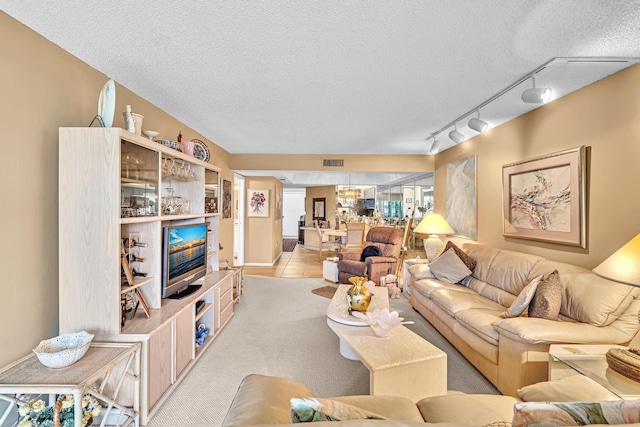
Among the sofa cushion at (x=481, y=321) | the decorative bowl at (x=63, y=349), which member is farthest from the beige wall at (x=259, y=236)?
the decorative bowl at (x=63, y=349)

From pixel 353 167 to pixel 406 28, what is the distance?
386cm

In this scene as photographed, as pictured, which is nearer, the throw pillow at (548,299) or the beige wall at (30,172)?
the beige wall at (30,172)

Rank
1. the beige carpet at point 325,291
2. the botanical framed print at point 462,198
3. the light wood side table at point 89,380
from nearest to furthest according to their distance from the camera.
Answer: the light wood side table at point 89,380 < the botanical framed print at point 462,198 < the beige carpet at point 325,291

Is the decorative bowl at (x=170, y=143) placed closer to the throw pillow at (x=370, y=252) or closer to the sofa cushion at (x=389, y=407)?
the sofa cushion at (x=389, y=407)

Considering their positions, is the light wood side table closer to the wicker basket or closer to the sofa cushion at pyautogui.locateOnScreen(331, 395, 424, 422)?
the sofa cushion at pyautogui.locateOnScreen(331, 395, 424, 422)

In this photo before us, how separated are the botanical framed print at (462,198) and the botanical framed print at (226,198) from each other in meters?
3.79

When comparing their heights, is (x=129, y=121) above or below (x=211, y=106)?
below

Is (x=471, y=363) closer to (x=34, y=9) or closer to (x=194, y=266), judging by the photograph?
(x=194, y=266)

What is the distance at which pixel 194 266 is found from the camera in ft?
9.96

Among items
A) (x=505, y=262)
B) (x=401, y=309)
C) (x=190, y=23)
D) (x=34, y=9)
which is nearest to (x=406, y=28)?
(x=190, y=23)

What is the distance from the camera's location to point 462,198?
4.49m

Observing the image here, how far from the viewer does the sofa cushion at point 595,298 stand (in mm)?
2025

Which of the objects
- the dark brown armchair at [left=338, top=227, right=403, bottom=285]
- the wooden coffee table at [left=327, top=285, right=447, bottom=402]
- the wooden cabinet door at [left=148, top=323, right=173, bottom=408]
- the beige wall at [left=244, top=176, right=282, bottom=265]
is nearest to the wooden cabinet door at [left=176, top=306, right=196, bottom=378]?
the wooden cabinet door at [left=148, top=323, right=173, bottom=408]

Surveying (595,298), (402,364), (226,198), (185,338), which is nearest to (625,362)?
(595,298)
